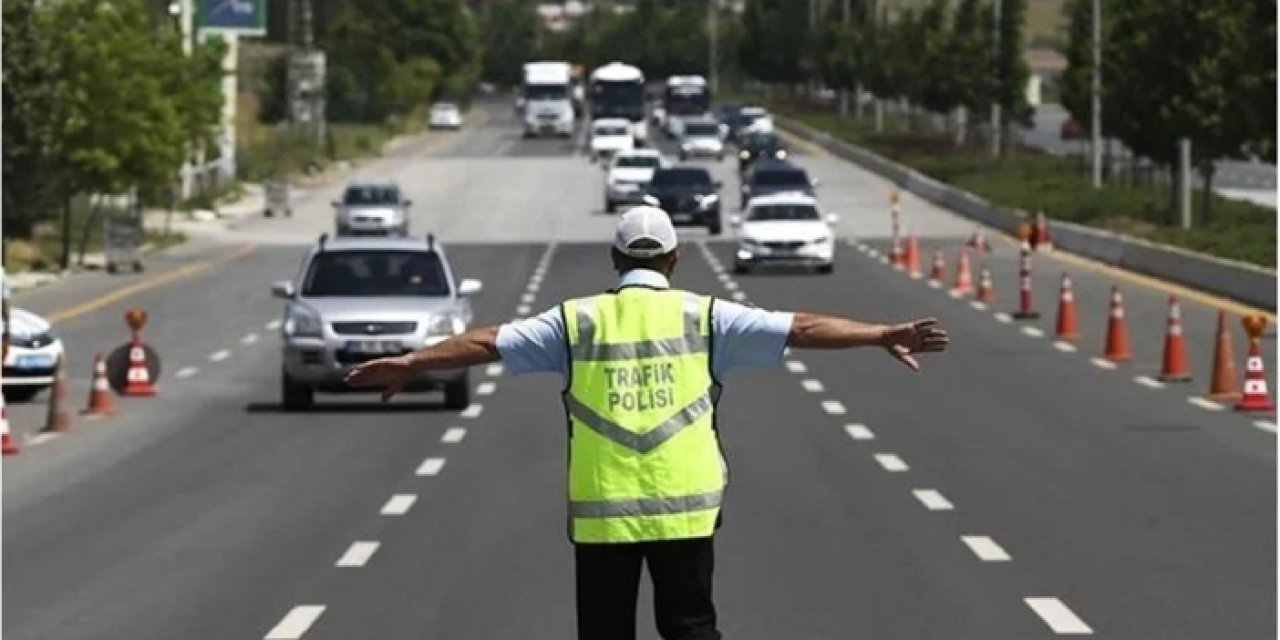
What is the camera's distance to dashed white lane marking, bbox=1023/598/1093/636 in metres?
14.2

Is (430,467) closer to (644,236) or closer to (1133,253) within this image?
(644,236)

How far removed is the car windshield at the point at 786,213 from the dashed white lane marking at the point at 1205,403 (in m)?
27.5

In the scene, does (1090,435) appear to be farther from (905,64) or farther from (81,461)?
(905,64)

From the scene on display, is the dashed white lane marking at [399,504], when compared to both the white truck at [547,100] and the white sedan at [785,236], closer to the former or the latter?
the white sedan at [785,236]

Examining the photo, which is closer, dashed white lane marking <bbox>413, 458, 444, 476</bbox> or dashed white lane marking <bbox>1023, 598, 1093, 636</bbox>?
dashed white lane marking <bbox>1023, 598, 1093, 636</bbox>

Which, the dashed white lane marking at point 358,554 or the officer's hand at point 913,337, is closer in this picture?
the officer's hand at point 913,337

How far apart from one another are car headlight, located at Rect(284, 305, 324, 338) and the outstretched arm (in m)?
19.9

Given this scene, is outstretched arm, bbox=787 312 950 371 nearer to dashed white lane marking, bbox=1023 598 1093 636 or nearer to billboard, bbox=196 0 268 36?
dashed white lane marking, bbox=1023 598 1093 636

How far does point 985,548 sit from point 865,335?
935 cm

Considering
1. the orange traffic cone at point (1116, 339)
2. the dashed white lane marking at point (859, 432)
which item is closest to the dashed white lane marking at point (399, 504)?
the dashed white lane marking at point (859, 432)

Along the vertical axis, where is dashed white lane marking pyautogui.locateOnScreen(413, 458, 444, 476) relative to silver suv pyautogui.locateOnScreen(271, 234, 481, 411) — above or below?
below

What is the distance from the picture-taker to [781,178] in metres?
74.4

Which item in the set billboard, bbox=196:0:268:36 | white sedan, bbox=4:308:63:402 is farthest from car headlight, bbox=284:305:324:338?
billboard, bbox=196:0:268:36

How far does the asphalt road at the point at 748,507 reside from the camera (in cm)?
1495
